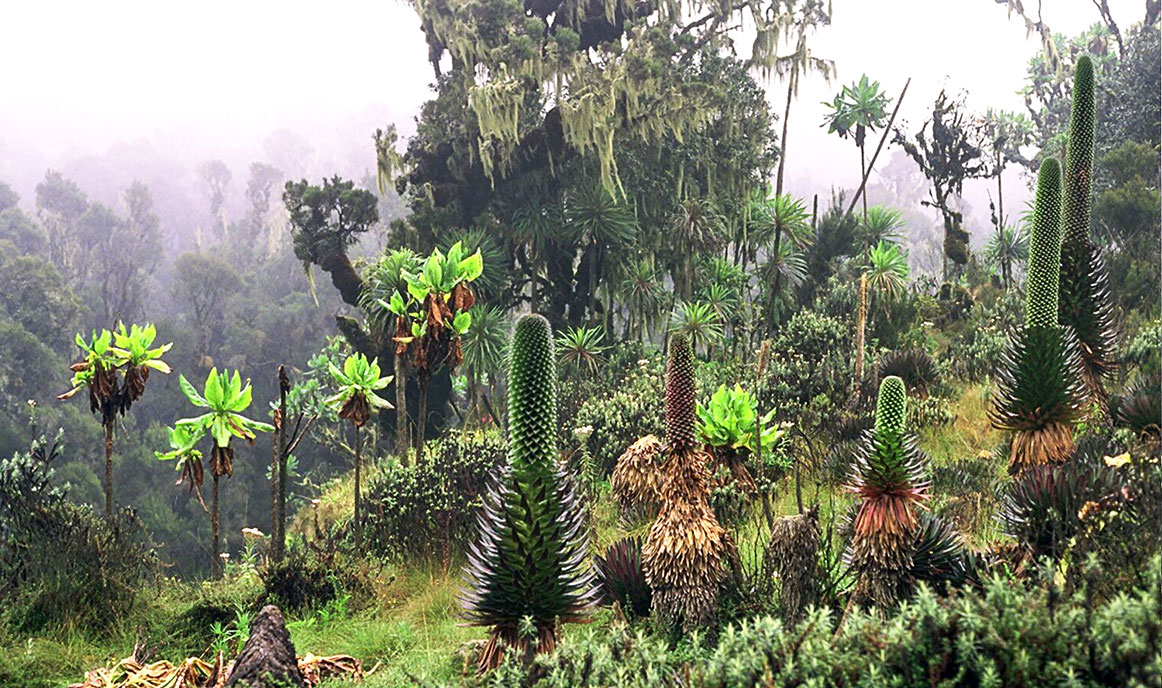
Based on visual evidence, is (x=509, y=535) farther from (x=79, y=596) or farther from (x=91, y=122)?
(x=91, y=122)

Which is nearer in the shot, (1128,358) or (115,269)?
(1128,358)

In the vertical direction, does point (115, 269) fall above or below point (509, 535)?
above

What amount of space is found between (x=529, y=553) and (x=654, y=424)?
276 inches

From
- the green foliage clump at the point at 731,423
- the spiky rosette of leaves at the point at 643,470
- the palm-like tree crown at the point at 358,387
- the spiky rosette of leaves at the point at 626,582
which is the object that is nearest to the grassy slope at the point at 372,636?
the spiky rosette of leaves at the point at 626,582

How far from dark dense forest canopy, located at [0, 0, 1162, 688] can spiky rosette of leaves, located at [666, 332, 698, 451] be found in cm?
2

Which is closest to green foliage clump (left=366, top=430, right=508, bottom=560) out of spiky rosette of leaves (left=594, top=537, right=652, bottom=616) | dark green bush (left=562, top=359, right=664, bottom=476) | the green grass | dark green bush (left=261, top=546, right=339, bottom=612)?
dark green bush (left=261, top=546, right=339, bottom=612)

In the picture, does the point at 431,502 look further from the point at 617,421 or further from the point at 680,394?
the point at 680,394

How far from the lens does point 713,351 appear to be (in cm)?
1925

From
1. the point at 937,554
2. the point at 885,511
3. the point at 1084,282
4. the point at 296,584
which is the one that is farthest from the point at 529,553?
the point at 1084,282

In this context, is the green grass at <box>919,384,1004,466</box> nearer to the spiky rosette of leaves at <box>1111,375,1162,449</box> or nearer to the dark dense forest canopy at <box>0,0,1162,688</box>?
the dark dense forest canopy at <box>0,0,1162,688</box>

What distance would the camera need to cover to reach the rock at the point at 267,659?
14.2 feet

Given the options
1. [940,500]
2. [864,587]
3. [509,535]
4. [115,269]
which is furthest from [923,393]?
[115,269]

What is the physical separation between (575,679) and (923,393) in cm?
949

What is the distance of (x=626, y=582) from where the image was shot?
19.0ft
